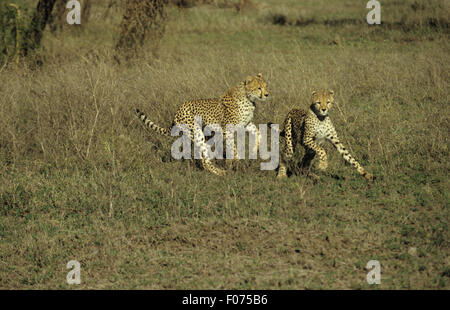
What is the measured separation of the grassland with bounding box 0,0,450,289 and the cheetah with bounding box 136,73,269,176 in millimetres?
389

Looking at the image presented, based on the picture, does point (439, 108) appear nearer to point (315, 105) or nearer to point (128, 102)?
point (315, 105)

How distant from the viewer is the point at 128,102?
8234 millimetres

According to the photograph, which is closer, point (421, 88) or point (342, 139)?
point (342, 139)

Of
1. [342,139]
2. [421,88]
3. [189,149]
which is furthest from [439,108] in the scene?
[189,149]

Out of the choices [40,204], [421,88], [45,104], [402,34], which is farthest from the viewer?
[402,34]

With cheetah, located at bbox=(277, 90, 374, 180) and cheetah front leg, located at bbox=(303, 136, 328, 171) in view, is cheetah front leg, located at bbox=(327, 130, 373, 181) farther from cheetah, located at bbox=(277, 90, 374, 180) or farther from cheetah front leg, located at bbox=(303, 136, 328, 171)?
cheetah front leg, located at bbox=(303, 136, 328, 171)

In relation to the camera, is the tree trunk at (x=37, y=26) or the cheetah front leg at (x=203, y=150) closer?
the cheetah front leg at (x=203, y=150)

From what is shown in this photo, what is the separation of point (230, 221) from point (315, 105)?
1.85m

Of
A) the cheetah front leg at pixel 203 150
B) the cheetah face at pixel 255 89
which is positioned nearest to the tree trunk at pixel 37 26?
the cheetah front leg at pixel 203 150

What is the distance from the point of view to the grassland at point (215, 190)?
4.55 metres

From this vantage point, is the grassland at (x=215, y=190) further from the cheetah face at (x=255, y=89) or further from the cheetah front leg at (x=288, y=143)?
the cheetah face at (x=255, y=89)

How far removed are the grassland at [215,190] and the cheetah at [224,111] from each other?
39 centimetres

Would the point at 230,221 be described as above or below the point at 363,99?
below

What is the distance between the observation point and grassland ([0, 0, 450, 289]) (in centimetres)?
455
